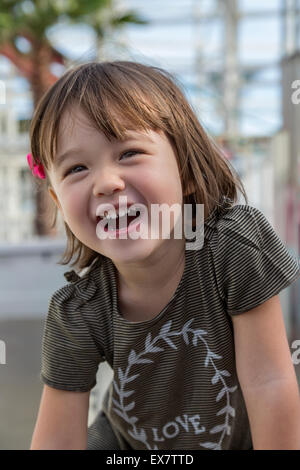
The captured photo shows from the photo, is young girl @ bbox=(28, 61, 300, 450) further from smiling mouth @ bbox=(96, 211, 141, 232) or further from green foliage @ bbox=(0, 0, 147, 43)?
green foliage @ bbox=(0, 0, 147, 43)

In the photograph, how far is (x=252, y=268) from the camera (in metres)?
0.71

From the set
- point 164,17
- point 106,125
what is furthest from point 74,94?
point 164,17

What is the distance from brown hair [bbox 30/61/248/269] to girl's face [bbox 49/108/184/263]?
0.02 m

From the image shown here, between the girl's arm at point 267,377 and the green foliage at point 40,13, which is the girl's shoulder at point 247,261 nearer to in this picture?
the girl's arm at point 267,377

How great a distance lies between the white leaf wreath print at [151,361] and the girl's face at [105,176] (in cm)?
14

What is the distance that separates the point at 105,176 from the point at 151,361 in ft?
0.92

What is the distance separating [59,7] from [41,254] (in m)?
3.33

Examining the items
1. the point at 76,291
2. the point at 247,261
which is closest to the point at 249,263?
the point at 247,261

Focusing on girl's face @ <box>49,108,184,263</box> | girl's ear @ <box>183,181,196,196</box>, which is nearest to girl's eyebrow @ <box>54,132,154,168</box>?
girl's face @ <box>49,108,184,263</box>

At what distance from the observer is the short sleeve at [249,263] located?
709 millimetres

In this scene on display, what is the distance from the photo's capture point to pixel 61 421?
771mm

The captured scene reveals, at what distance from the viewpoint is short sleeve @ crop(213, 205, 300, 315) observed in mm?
709

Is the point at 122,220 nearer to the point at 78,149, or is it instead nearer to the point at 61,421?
the point at 78,149
